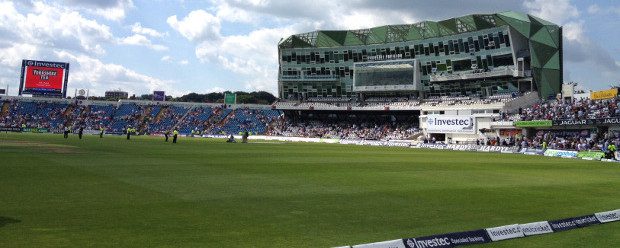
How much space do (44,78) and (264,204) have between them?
93975 millimetres

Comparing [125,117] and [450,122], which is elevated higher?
[125,117]

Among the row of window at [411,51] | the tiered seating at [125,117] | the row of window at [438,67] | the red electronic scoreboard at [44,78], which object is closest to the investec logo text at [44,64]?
the red electronic scoreboard at [44,78]

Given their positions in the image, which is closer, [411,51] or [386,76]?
[411,51]

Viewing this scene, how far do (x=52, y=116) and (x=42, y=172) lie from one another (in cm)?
8528

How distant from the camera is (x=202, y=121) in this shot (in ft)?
343

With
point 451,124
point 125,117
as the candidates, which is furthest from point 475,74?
point 125,117

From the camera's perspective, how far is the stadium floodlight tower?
77.6 meters

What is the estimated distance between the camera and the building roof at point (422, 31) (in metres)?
76.7

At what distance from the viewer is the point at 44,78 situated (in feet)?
306

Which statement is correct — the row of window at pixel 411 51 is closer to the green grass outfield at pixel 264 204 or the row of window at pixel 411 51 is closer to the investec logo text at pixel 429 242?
the green grass outfield at pixel 264 204

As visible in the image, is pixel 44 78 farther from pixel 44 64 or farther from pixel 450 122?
pixel 450 122

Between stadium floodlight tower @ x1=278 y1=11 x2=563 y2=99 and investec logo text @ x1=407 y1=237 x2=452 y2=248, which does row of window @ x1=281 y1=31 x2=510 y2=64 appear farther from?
investec logo text @ x1=407 y1=237 x2=452 y2=248

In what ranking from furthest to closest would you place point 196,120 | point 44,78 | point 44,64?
point 196,120
point 44,78
point 44,64

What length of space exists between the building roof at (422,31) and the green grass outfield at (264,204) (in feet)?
184
